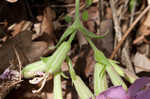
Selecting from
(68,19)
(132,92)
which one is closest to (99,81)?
(132,92)

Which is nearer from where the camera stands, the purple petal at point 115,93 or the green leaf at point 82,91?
the purple petal at point 115,93

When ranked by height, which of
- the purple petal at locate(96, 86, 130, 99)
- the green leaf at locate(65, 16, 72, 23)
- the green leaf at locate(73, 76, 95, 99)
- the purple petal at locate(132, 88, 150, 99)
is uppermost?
the green leaf at locate(65, 16, 72, 23)

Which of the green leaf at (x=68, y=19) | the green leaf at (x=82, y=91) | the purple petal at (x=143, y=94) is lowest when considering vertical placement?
the green leaf at (x=82, y=91)

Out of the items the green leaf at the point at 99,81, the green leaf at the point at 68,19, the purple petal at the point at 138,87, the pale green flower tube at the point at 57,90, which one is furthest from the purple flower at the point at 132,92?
the green leaf at the point at 68,19

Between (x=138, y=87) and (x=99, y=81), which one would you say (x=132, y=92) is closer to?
(x=138, y=87)

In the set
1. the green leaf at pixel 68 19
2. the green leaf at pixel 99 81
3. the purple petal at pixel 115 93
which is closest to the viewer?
the purple petal at pixel 115 93

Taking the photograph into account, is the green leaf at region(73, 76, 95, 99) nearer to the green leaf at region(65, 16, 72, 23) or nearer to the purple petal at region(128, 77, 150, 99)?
the purple petal at region(128, 77, 150, 99)

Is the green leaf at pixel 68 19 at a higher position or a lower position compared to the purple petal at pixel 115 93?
higher

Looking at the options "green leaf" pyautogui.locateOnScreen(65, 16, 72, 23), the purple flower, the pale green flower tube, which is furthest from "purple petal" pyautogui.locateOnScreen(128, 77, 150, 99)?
"green leaf" pyautogui.locateOnScreen(65, 16, 72, 23)

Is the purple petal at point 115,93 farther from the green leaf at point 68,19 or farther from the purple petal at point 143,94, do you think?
the green leaf at point 68,19
